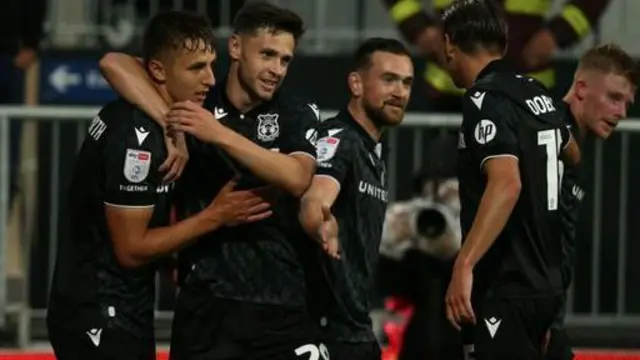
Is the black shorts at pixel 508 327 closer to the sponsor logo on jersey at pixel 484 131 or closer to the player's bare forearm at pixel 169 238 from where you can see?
the sponsor logo on jersey at pixel 484 131

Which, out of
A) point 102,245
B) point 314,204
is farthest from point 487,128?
point 102,245

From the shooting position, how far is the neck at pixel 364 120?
301 inches

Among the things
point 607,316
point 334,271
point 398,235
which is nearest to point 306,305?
point 334,271

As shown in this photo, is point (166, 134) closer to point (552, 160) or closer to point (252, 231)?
point (252, 231)

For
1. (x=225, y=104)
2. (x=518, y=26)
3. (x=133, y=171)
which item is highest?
(x=518, y=26)

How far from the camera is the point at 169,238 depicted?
275 inches

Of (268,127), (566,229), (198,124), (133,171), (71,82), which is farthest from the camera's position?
(71,82)

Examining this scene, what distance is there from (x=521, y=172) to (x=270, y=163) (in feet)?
3.36

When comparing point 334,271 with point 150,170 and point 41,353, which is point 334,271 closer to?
point 150,170

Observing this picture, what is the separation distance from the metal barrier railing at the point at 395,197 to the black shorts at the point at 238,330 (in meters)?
3.21

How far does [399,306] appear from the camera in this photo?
9.74 meters

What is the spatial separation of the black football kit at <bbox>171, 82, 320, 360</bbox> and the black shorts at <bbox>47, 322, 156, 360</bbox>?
18cm

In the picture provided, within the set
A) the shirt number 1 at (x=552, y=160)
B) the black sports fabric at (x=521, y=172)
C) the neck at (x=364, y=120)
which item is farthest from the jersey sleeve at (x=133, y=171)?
the shirt number 1 at (x=552, y=160)

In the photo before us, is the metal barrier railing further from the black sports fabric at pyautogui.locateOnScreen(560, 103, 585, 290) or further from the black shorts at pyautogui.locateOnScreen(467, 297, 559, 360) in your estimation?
the black shorts at pyautogui.locateOnScreen(467, 297, 559, 360)
